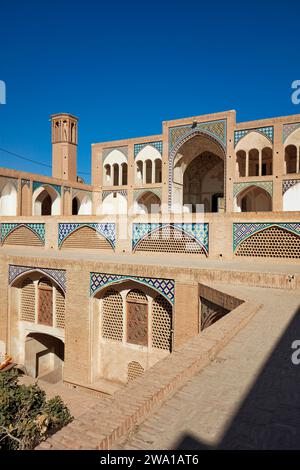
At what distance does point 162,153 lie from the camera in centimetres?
1530

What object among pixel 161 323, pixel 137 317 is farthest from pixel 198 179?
pixel 161 323

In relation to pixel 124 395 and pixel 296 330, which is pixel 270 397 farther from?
pixel 296 330

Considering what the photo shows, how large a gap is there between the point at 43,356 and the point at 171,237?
4476mm

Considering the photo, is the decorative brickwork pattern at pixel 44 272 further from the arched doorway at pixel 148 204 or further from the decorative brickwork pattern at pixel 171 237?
the arched doorway at pixel 148 204

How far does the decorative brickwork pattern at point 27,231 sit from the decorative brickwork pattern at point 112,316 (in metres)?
3.84

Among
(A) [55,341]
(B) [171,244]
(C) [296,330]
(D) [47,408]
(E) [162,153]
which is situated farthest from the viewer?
(E) [162,153]

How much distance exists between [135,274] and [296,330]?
341 cm

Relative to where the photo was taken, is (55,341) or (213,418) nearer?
(213,418)

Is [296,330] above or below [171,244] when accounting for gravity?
below

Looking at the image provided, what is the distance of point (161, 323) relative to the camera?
6.48m

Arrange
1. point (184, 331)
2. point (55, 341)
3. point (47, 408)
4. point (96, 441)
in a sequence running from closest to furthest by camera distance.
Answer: point (96, 441) → point (47, 408) → point (184, 331) → point (55, 341)

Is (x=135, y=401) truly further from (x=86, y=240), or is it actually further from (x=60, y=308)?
(x=86, y=240)
